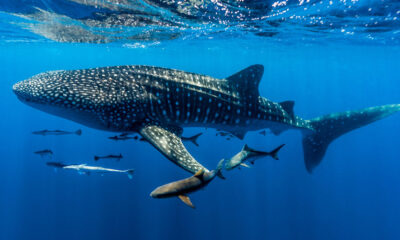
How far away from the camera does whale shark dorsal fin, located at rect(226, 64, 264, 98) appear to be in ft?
22.2

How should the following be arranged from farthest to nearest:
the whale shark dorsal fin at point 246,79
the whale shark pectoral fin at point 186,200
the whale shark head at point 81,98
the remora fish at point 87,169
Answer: the whale shark dorsal fin at point 246,79
the remora fish at point 87,169
the whale shark head at point 81,98
the whale shark pectoral fin at point 186,200

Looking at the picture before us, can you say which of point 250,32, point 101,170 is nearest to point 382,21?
point 250,32

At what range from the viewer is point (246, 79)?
22.3 ft

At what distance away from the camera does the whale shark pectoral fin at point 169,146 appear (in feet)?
12.9

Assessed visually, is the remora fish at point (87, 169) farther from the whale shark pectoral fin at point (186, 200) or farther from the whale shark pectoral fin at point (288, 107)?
the whale shark pectoral fin at point (288, 107)

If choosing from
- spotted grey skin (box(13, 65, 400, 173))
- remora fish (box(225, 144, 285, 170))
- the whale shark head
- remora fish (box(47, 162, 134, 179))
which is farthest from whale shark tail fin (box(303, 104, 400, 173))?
the whale shark head

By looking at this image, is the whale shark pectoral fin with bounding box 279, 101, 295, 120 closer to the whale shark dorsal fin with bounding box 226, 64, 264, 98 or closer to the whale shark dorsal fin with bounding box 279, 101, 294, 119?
the whale shark dorsal fin with bounding box 279, 101, 294, 119

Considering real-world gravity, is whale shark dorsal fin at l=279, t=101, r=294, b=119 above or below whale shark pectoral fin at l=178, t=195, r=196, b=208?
below

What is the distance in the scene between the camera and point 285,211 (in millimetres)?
24781

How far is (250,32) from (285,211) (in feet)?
56.8

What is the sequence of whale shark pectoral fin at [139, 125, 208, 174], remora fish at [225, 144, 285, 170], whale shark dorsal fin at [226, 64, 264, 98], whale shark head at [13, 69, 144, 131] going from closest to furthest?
whale shark pectoral fin at [139, 125, 208, 174]
remora fish at [225, 144, 285, 170]
whale shark head at [13, 69, 144, 131]
whale shark dorsal fin at [226, 64, 264, 98]

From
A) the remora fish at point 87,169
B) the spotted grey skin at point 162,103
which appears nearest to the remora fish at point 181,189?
the spotted grey skin at point 162,103

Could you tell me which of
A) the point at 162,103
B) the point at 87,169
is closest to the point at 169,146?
the point at 162,103

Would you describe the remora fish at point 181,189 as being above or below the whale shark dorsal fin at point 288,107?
above
